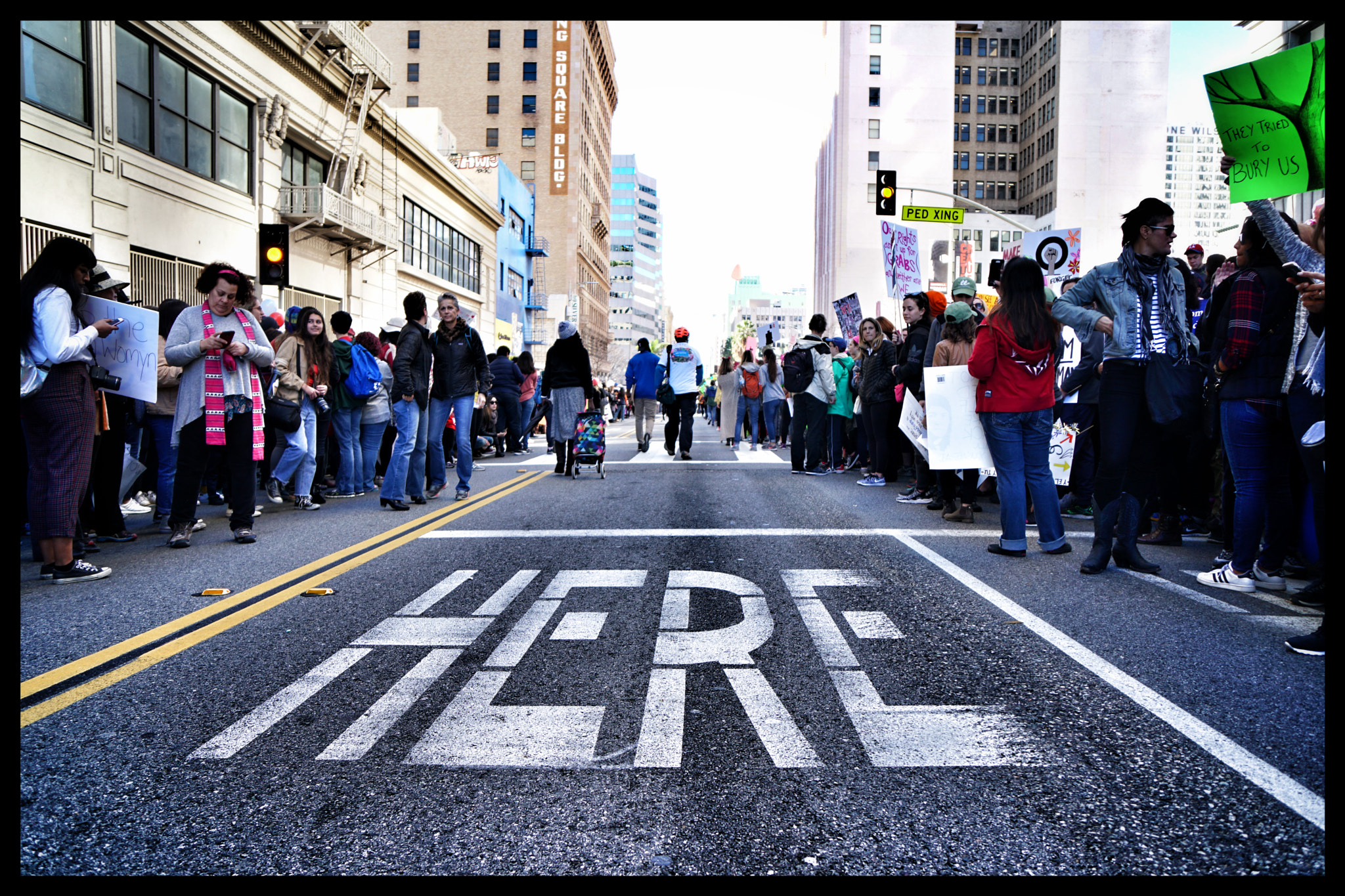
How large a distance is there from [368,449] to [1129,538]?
8.31 metres

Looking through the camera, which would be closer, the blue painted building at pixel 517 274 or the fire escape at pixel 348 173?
the fire escape at pixel 348 173

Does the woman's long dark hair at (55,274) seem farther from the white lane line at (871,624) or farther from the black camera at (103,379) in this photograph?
the white lane line at (871,624)

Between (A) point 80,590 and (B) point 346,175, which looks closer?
(A) point 80,590

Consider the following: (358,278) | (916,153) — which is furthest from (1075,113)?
(358,278)

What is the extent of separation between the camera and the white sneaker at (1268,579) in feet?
17.6

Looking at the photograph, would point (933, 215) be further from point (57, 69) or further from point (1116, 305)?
point (1116, 305)

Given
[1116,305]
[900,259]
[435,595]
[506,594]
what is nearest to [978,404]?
[1116,305]

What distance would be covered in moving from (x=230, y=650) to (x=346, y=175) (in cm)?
2475

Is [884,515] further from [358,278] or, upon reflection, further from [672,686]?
[358,278]

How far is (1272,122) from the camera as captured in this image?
437cm

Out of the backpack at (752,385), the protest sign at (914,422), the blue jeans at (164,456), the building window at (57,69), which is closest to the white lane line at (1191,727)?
the protest sign at (914,422)

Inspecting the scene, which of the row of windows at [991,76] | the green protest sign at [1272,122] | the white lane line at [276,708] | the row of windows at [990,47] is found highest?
the row of windows at [990,47]

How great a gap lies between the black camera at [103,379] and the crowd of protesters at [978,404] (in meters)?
0.03
